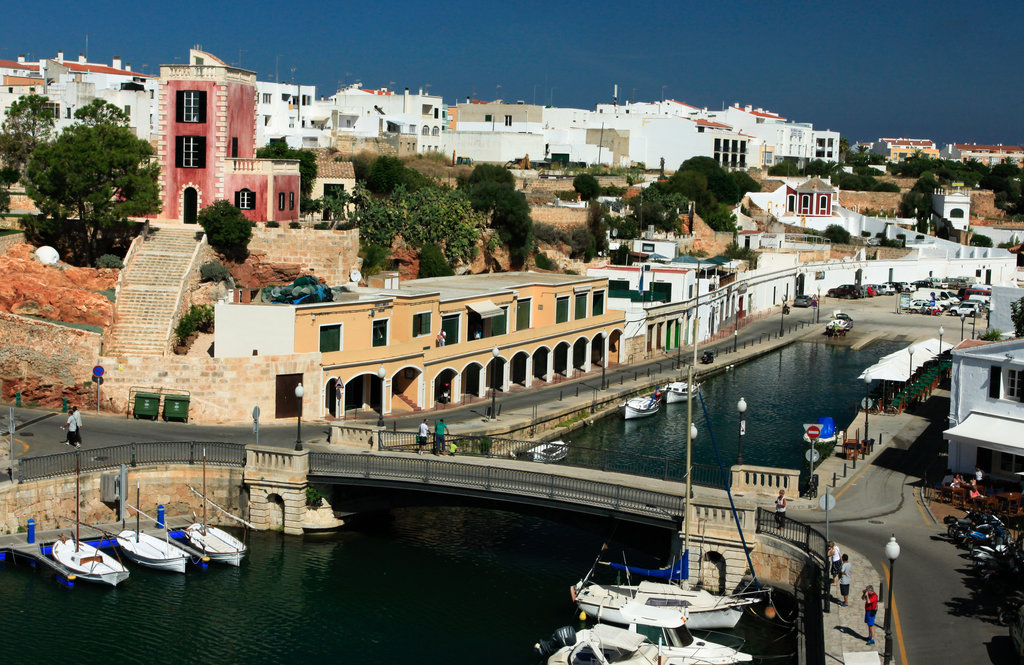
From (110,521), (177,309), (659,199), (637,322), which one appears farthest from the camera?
(659,199)

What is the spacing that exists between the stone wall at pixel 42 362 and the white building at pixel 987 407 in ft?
90.5

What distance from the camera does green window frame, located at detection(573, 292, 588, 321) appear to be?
5450 centimetres

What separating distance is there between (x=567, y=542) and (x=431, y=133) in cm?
7780

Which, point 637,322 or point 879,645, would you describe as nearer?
point 879,645

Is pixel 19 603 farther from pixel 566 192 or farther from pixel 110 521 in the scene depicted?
pixel 566 192

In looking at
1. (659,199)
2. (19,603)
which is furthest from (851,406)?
(659,199)

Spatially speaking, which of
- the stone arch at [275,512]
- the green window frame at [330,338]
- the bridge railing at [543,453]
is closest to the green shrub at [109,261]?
the green window frame at [330,338]

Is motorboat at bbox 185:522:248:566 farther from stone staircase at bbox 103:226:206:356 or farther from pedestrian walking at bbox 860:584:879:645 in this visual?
pedestrian walking at bbox 860:584:879:645

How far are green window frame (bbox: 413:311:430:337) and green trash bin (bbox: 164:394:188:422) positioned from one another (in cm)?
926

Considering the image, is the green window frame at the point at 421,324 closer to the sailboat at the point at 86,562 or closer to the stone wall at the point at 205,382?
the stone wall at the point at 205,382

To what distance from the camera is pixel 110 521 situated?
105 ft

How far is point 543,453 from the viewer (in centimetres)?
3759

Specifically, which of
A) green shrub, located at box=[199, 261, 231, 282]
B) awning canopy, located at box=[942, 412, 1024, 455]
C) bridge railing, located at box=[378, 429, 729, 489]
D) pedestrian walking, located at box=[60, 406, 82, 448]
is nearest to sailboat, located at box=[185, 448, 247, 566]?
pedestrian walking, located at box=[60, 406, 82, 448]

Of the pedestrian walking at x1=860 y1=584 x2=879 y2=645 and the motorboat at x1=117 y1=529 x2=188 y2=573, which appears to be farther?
the motorboat at x1=117 y1=529 x2=188 y2=573
